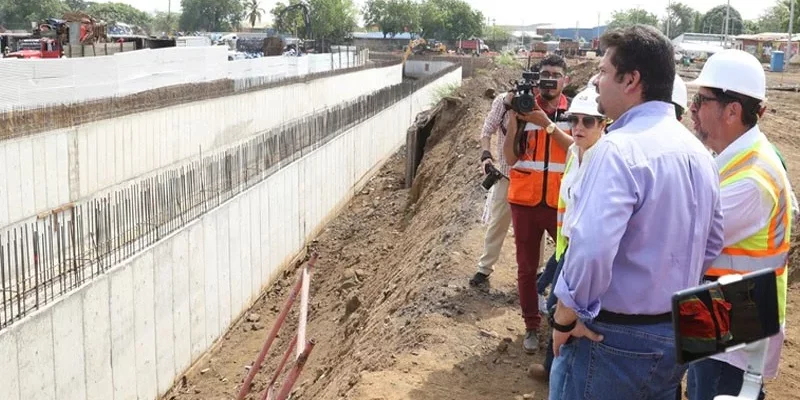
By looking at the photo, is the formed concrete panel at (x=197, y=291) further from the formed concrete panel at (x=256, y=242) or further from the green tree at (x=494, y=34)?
the green tree at (x=494, y=34)

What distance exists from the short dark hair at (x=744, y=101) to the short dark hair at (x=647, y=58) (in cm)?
49

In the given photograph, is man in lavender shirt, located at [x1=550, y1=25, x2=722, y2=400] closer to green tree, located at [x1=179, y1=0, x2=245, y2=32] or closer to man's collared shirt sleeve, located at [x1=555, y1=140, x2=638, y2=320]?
man's collared shirt sleeve, located at [x1=555, y1=140, x2=638, y2=320]

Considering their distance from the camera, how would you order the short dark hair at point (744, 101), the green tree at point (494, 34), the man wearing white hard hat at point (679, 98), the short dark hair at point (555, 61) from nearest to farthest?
the short dark hair at point (744, 101), the man wearing white hard hat at point (679, 98), the short dark hair at point (555, 61), the green tree at point (494, 34)

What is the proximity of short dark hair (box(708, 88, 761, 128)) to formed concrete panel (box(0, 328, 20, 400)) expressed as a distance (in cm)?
517

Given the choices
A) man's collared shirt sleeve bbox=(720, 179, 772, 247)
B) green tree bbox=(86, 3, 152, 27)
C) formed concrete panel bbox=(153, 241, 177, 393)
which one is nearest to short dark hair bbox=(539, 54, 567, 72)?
man's collared shirt sleeve bbox=(720, 179, 772, 247)

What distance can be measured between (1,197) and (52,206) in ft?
4.79

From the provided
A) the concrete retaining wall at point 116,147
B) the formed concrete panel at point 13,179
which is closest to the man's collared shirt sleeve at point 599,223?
the concrete retaining wall at point 116,147

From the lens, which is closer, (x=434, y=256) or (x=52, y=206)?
(x=434, y=256)

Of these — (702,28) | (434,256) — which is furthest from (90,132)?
(702,28)

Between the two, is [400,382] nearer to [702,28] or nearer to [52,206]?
[52,206]

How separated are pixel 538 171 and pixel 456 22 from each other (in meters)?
99.1

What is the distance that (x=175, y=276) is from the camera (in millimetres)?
8922

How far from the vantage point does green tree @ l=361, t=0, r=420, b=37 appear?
95.1 metres

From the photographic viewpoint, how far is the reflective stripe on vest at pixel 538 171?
17.0 feet
